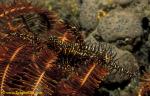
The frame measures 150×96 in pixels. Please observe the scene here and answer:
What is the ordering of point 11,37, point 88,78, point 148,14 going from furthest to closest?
point 148,14
point 11,37
point 88,78

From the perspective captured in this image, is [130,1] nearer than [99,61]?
No

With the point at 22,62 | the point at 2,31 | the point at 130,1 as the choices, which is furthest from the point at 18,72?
the point at 130,1

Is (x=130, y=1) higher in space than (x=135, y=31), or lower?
higher

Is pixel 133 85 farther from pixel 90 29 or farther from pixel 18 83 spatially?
pixel 18 83

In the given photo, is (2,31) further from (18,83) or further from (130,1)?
(130,1)

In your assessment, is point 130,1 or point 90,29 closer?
point 130,1

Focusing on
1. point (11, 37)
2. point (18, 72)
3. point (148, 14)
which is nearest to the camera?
point (18, 72)

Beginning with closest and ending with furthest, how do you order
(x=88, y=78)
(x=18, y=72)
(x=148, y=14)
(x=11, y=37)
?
1. (x=88, y=78)
2. (x=18, y=72)
3. (x=11, y=37)
4. (x=148, y=14)

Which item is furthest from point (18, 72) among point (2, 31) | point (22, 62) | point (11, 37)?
point (2, 31)

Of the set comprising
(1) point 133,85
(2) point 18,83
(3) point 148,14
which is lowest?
(1) point 133,85
